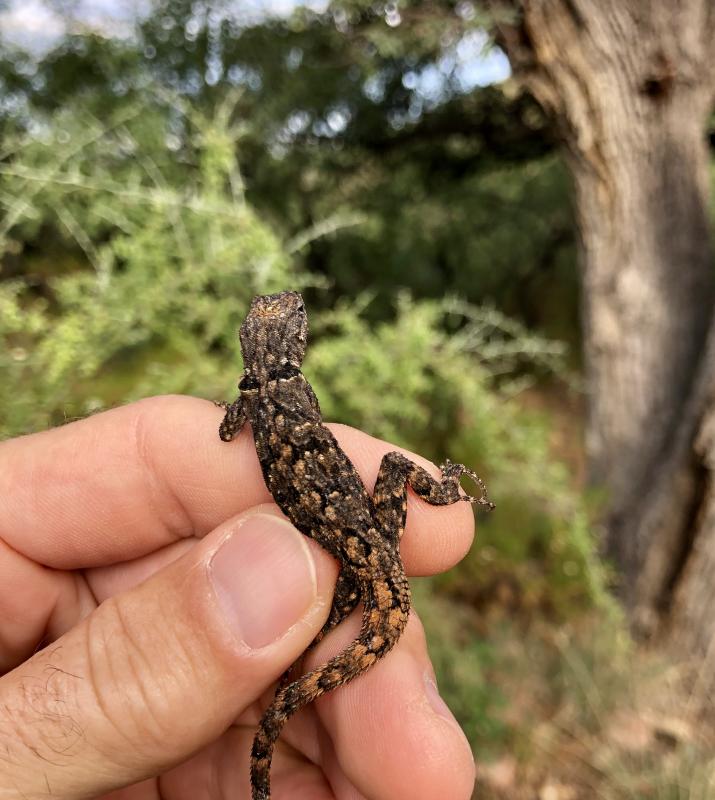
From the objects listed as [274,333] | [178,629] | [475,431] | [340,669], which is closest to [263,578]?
[178,629]

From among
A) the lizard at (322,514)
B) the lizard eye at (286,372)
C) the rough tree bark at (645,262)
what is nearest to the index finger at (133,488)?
the lizard at (322,514)

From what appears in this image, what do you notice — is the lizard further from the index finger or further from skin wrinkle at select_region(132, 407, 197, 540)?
skin wrinkle at select_region(132, 407, 197, 540)

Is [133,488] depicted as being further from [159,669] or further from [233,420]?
[159,669]

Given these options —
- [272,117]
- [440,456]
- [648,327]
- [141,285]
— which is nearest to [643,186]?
[648,327]

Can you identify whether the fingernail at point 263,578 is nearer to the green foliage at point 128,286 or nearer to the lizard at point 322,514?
the lizard at point 322,514

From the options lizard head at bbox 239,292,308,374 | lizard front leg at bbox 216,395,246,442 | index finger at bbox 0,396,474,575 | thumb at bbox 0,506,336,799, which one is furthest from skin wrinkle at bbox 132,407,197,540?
thumb at bbox 0,506,336,799

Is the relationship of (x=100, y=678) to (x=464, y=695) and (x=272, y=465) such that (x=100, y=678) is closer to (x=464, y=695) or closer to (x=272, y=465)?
(x=272, y=465)
